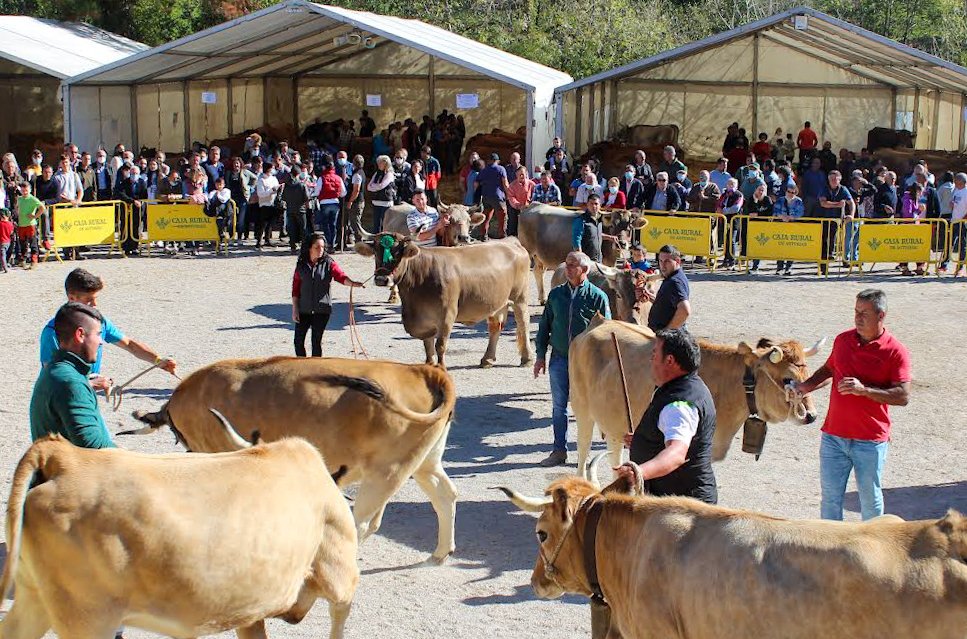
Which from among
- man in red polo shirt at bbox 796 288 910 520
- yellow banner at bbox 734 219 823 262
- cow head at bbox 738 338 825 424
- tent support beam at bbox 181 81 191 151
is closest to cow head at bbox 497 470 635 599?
man in red polo shirt at bbox 796 288 910 520

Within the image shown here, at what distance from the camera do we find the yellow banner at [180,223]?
2280cm

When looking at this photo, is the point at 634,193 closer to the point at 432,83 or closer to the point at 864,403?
the point at 432,83

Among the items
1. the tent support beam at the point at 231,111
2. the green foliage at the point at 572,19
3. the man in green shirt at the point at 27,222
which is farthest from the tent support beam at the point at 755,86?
the man in green shirt at the point at 27,222

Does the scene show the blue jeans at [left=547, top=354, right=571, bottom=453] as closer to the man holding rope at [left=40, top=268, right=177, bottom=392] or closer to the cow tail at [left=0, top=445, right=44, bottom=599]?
the man holding rope at [left=40, top=268, right=177, bottom=392]

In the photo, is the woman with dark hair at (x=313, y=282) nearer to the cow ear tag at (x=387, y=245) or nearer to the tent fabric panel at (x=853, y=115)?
the cow ear tag at (x=387, y=245)

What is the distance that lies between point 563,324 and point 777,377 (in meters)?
2.39

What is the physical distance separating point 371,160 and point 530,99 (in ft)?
21.8

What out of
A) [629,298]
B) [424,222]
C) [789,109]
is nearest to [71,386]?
[629,298]

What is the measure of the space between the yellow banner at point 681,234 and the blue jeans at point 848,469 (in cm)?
1460

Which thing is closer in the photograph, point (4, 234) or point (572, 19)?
point (4, 234)

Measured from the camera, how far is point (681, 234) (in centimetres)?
2244

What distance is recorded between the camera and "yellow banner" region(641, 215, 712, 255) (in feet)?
72.5

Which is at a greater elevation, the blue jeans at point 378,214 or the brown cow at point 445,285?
the blue jeans at point 378,214

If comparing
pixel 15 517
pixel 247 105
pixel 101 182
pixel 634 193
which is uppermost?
pixel 247 105
